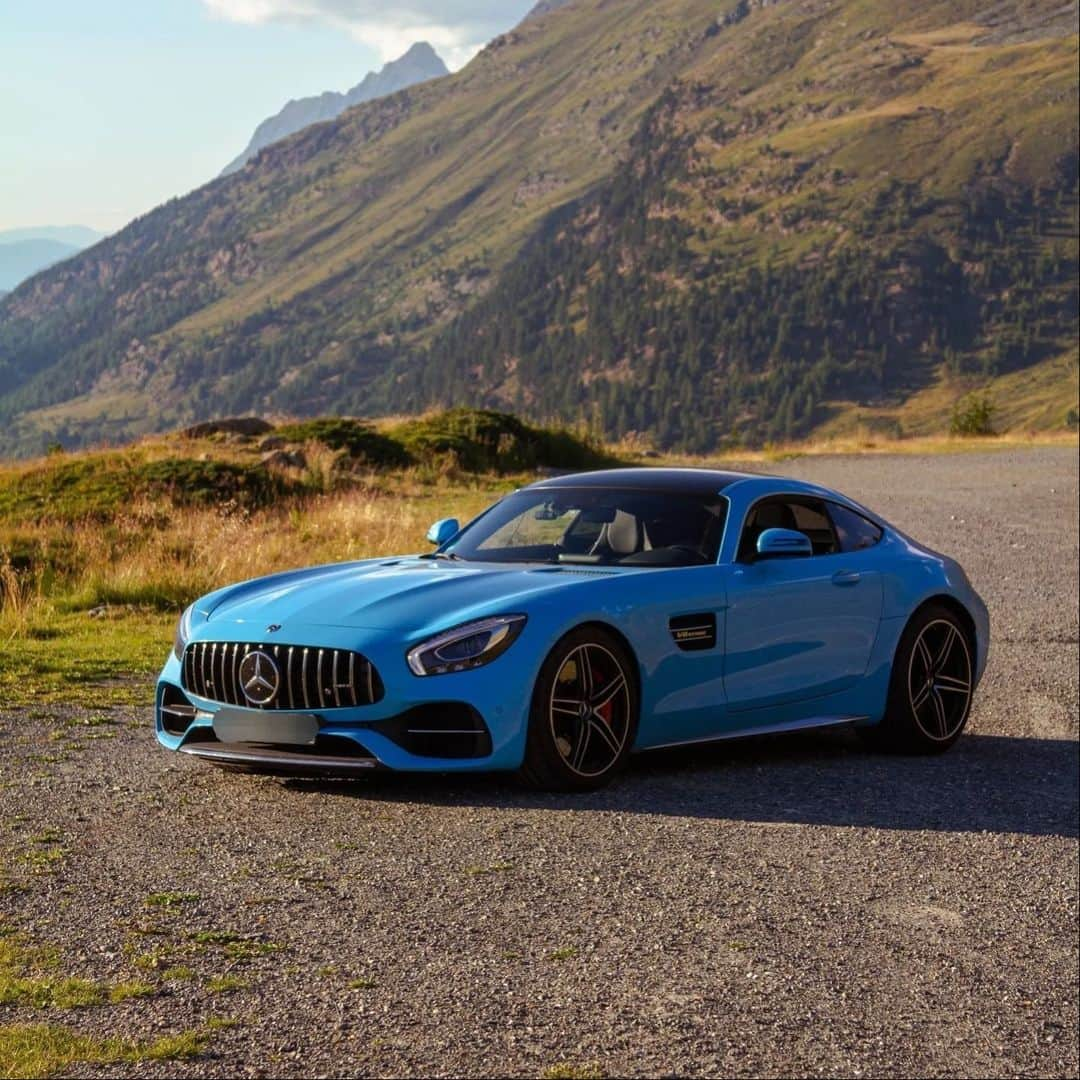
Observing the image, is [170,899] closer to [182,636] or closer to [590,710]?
[182,636]

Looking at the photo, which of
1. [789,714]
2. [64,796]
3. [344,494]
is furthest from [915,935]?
[344,494]

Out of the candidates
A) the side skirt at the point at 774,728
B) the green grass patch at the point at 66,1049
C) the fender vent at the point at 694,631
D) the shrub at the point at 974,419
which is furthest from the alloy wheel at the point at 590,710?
the shrub at the point at 974,419

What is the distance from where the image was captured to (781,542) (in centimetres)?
875

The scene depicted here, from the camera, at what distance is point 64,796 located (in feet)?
25.8

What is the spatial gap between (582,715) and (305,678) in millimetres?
1270

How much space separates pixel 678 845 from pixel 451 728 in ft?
3.56

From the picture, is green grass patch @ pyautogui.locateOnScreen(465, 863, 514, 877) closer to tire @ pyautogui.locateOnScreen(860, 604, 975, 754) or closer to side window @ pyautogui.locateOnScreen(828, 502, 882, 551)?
side window @ pyautogui.locateOnScreen(828, 502, 882, 551)

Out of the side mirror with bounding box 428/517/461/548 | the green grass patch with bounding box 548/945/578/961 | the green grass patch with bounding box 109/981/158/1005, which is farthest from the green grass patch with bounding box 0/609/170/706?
the green grass patch with bounding box 109/981/158/1005

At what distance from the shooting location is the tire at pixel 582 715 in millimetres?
7723

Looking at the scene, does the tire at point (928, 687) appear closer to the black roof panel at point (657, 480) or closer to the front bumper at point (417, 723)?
the black roof panel at point (657, 480)

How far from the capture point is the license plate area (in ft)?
24.6

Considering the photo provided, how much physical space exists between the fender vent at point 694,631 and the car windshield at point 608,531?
32 centimetres

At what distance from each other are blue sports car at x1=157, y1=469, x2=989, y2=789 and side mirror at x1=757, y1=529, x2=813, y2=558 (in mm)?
13

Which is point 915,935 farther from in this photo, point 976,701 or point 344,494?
point 344,494
